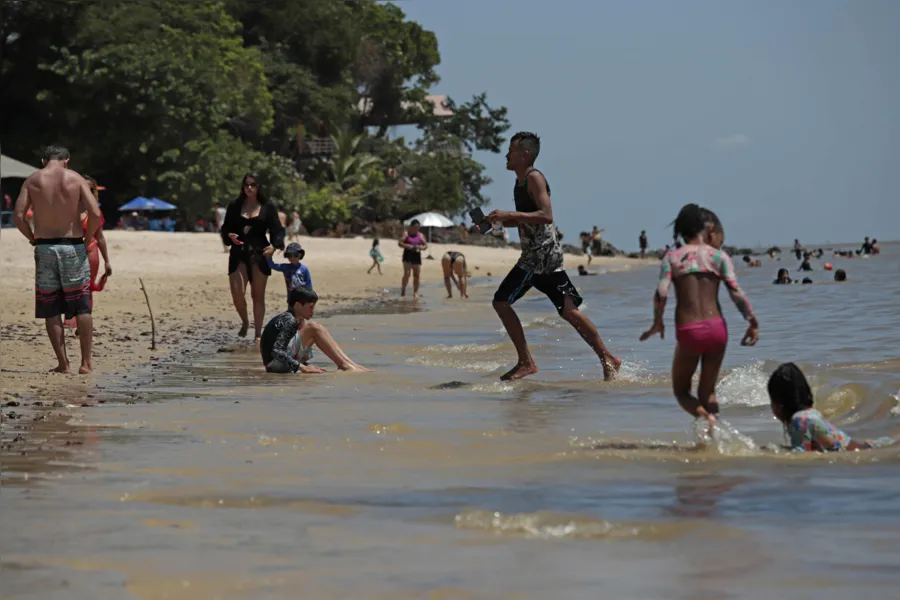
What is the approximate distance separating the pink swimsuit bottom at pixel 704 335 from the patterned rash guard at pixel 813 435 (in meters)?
0.54

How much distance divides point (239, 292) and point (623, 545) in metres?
9.56

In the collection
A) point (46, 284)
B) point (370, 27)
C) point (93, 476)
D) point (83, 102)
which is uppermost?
point (370, 27)

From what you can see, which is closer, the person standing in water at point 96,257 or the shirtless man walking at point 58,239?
the shirtless man walking at point 58,239

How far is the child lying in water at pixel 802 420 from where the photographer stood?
21.7 ft

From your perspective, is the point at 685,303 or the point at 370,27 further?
the point at 370,27

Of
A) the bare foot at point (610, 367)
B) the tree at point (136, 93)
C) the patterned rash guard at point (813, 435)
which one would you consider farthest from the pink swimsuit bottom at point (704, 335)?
the tree at point (136, 93)

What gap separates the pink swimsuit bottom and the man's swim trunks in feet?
16.2

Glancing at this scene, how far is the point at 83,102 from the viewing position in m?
48.0

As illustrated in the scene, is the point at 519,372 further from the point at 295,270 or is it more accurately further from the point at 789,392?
the point at 295,270

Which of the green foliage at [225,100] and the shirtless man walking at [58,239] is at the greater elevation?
the green foliage at [225,100]

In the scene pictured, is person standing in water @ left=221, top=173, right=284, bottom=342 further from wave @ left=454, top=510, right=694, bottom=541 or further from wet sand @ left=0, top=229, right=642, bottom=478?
wave @ left=454, top=510, right=694, bottom=541

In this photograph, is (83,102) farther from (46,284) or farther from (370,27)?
(46,284)

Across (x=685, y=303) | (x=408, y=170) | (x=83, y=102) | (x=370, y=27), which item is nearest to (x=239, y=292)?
(x=685, y=303)

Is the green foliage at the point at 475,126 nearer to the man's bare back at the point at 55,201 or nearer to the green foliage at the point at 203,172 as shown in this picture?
the green foliage at the point at 203,172
